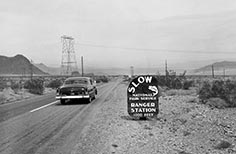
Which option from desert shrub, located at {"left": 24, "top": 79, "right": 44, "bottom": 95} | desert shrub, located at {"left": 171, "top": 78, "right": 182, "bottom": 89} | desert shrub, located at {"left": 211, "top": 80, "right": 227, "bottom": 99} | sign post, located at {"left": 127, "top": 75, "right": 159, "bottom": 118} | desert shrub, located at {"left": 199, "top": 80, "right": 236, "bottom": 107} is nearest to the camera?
sign post, located at {"left": 127, "top": 75, "right": 159, "bottom": 118}

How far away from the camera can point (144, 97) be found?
1226 cm

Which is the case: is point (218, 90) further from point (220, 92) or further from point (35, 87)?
point (35, 87)

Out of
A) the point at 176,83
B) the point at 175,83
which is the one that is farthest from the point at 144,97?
the point at 175,83

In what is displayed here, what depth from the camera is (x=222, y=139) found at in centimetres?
873

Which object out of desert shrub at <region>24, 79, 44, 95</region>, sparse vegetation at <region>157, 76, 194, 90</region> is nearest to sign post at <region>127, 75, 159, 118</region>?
sparse vegetation at <region>157, 76, 194, 90</region>

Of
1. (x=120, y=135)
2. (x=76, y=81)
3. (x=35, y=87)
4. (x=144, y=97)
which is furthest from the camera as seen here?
(x=35, y=87)

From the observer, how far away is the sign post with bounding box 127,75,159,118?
12.2m

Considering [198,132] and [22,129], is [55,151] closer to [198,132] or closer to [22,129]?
[22,129]

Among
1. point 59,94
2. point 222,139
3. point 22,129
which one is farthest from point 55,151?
point 59,94

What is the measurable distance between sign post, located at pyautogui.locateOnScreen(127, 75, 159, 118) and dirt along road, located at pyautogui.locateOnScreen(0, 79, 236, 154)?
39 centimetres

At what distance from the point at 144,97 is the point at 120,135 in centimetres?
304

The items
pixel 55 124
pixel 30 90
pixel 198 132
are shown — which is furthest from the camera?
pixel 30 90

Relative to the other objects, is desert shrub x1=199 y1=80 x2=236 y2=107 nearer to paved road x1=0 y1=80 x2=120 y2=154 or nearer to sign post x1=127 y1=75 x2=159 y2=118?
sign post x1=127 y1=75 x2=159 y2=118

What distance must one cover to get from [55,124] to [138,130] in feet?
10.6
